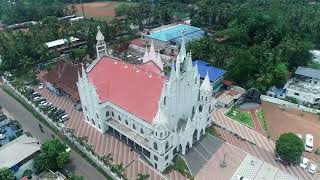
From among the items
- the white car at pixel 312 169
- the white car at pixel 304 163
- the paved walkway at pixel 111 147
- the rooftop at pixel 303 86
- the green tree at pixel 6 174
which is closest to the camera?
the green tree at pixel 6 174

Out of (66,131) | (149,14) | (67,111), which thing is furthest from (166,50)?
(66,131)

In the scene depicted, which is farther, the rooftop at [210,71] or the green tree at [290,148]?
the rooftop at [210,71]

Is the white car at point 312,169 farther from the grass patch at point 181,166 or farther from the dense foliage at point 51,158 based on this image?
the dense foliage at point 51,158

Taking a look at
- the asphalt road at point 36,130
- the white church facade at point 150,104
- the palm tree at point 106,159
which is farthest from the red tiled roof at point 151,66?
the asphalt road at point 36,130

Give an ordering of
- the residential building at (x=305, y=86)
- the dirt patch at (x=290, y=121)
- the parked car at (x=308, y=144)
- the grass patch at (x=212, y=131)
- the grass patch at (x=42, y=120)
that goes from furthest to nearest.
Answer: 1. the residential building at (x=305, y=86)
2. the dirt patch at (x=290, y=121)
3. the grass patch at (x=212, y=131)
4. the parked car at (x=308, y=144)
5. the grass patch at (x=42, y=120)

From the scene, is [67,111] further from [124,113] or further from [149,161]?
[149,161]

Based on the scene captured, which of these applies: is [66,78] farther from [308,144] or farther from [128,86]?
[308,144]

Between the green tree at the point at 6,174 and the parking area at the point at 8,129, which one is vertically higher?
the green tree at the point at 6,174
